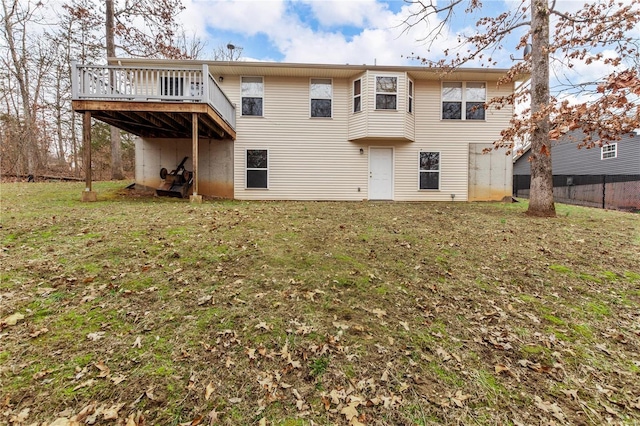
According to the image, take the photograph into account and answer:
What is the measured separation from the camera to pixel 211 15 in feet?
49.5

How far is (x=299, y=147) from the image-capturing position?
Answer: 11664 mm

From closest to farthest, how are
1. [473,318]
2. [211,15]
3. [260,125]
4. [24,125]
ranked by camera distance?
[473,318] → [260,125] → [211,15] → [24,125]

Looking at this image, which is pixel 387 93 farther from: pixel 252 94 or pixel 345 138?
pixel 252 94

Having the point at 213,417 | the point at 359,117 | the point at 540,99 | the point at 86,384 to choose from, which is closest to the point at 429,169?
the point at 359,117

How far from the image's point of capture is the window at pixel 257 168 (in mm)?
11656

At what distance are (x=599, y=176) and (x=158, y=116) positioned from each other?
23171mm

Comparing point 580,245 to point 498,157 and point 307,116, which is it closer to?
point 498,157

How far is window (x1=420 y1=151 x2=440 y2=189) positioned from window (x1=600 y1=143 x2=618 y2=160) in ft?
42.4

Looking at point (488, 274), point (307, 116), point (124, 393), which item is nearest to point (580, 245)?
point (488, 274)

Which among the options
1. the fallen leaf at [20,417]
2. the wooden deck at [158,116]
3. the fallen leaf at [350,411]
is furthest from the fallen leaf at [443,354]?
the wooden deck at [158,116]

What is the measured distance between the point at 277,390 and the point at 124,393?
1.00 metres

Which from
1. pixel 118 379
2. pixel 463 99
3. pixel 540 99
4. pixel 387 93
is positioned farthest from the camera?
pixel 463 99

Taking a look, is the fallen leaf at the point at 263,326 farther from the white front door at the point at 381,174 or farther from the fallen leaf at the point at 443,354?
the white front door at the point at 381,174

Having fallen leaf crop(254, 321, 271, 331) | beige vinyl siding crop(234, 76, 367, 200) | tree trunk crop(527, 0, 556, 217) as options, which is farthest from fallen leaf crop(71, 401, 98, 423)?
beige vinyl siding crop(234, 76, 367, 200)
